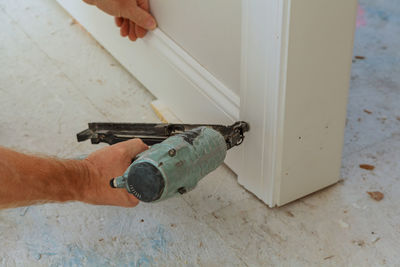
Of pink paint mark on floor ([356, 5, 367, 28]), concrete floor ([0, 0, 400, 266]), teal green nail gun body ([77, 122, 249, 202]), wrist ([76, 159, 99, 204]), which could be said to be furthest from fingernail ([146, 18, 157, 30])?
pink paint mark on floor ([356, 5, 367, 28])

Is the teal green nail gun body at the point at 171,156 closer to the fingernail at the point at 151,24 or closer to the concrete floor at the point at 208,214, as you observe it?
the concrete floor at the point at 208,214

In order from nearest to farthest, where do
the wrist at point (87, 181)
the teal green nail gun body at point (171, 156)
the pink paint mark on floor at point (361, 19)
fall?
the teal green nail gun body at point (171, 156)
the wrist at point (87, 181)
the pink paint mark on floor at point (361, 19)

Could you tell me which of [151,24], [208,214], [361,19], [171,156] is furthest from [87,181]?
[361,19]

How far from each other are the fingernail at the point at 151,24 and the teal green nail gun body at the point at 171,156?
47 centimetres

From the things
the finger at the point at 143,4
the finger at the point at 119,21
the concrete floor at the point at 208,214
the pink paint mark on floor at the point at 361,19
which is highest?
the finger at the point at 143,4

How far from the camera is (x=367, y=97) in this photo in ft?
5.57

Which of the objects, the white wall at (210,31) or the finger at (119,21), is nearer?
the white wall at (210,31)

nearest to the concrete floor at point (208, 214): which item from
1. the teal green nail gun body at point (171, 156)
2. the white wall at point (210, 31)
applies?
the teal green nail gun body at point (171, 156)

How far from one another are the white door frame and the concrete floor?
88 mm

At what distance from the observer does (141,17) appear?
1.58 meters

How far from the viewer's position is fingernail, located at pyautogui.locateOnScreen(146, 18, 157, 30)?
5.17ft

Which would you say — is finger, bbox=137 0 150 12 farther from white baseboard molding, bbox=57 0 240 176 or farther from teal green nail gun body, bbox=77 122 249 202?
teal green nail gun body, bbox=77 122 249 202

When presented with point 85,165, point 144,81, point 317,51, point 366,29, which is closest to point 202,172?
point 85,165

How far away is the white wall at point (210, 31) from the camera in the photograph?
3.90ft
